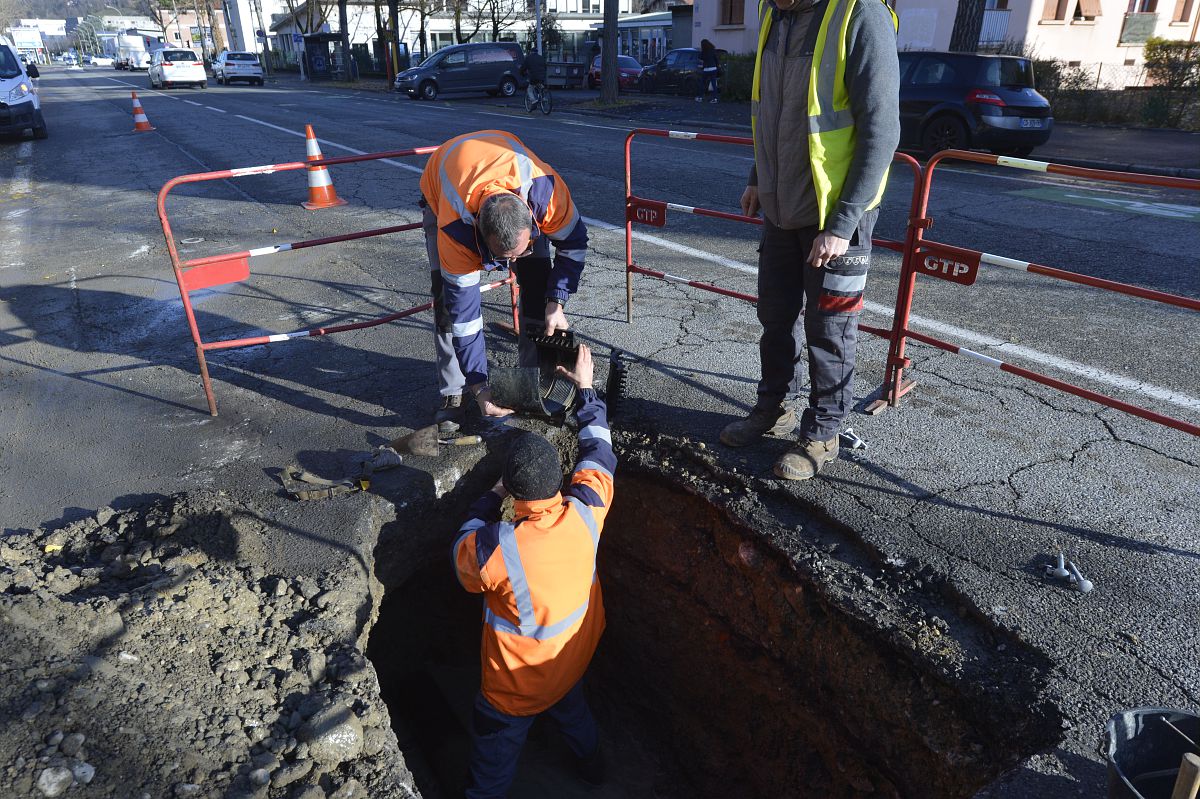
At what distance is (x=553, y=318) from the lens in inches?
151

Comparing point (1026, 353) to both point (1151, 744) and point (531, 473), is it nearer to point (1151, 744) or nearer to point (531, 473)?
point (1151, 744)

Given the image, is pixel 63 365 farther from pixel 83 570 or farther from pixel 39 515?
pixel 83 570

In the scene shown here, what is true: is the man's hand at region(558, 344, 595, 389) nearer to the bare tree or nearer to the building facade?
the building facade

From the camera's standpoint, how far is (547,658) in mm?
3119

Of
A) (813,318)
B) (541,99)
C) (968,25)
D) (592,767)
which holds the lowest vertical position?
(592,767)

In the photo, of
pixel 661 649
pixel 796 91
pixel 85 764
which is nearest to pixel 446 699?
pixel 661 649

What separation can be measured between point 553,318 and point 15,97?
16.8 meters

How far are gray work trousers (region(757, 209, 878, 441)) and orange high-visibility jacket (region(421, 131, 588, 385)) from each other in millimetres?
963

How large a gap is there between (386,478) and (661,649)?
1.72m

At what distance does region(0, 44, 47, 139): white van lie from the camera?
15.0 m

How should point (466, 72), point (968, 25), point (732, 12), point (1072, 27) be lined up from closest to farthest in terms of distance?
1. point (968, 25)
2. point (1072, 27)
3. point (466, 72)
4. point (732, 12)

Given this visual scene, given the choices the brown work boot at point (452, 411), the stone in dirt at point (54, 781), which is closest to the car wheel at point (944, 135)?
the brown work boot at point (452, 411)

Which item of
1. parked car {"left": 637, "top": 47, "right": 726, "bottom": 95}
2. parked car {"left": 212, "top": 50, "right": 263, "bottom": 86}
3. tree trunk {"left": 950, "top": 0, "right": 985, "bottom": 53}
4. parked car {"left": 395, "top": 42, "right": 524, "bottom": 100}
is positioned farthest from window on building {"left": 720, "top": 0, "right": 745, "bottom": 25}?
parked car {"left": 212, "top": 50, "right": 263, "bottom": 86}

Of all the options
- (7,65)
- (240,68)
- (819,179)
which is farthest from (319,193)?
(240,68)
